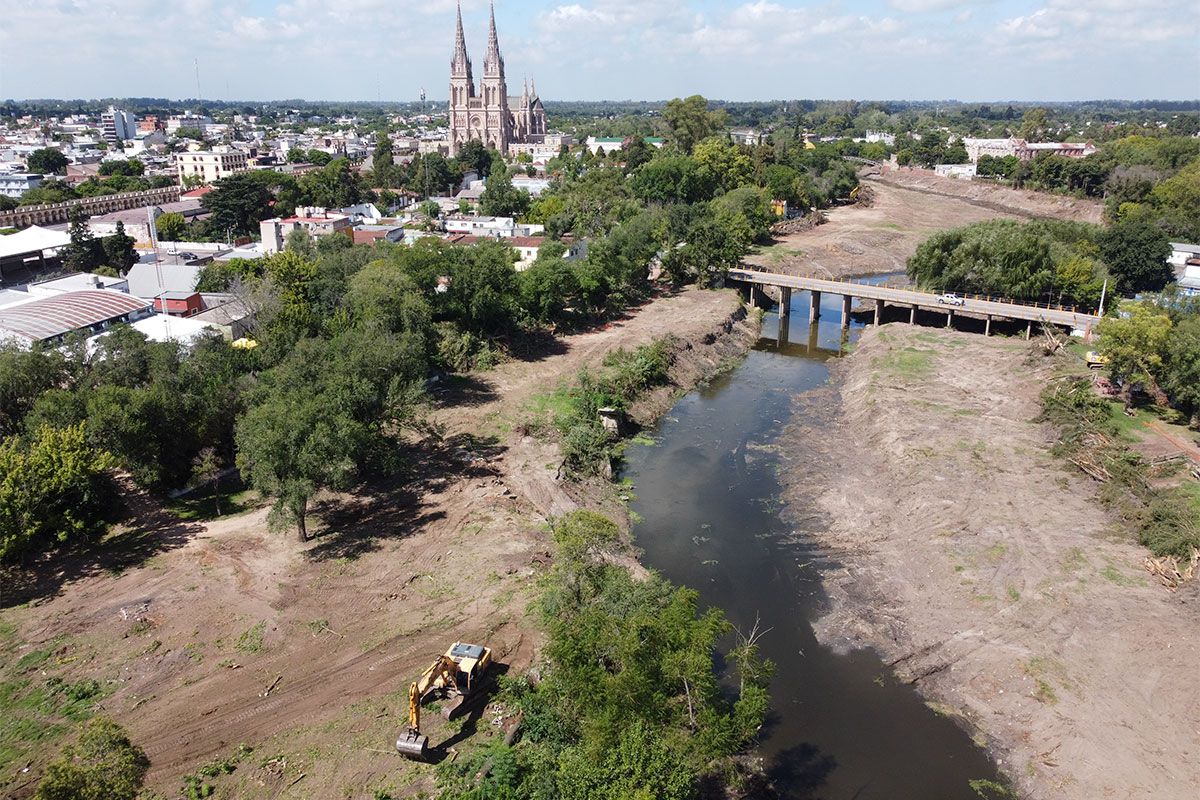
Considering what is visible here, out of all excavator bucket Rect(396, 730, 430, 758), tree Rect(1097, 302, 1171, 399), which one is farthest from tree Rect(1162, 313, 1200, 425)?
excavator bucket Rect(396, 730, 430, 758)

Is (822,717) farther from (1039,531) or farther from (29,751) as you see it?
(29,751)

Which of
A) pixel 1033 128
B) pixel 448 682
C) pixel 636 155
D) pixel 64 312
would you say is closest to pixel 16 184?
pixel 64 312

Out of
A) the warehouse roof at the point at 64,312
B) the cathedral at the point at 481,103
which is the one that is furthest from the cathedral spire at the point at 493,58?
the warehouse roof at the point at 64,312

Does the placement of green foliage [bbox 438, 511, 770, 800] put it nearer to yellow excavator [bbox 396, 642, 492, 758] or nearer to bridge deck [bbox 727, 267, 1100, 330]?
yellow excavator [bbox 396, 642, 492, 758]

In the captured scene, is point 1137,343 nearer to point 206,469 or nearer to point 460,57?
point 206,469

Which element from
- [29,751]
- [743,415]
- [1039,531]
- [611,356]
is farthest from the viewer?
[611,356]

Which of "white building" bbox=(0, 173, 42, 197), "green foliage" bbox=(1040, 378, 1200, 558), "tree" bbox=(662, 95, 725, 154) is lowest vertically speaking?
"green foliage" bbox=(1040, 378, 1200, 558)

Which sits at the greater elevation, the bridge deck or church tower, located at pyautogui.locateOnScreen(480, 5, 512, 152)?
church tower, located at pyautogui.locateOnScreen(480, 5, 512, 152)

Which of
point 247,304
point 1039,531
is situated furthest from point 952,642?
point 247,304
